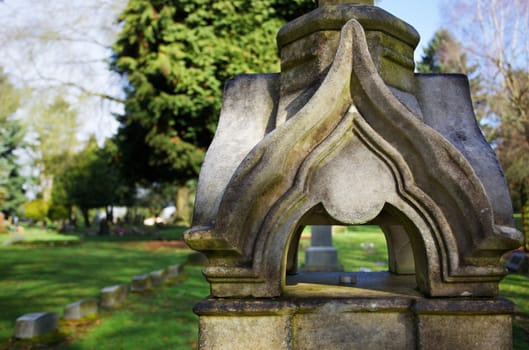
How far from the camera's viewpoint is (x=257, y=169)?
215 centimetres

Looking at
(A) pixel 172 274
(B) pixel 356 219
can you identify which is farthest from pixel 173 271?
(B) pixel 356 219

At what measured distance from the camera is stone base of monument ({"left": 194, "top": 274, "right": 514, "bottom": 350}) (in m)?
2.13

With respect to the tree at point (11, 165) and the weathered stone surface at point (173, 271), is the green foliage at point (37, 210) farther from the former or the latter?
the weathered stone surface at point (173, 271)

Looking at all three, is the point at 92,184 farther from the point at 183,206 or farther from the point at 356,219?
the point at 356,219

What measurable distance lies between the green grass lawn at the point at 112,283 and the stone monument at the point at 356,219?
3724mm

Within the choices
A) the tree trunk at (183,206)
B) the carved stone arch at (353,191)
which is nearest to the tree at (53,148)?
the tree trunk at (183,206)

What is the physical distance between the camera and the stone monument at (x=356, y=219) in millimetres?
2127

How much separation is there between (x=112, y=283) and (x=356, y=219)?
897 centimetres

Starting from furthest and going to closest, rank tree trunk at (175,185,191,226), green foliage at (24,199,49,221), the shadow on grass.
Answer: green foliage at (24,199,49,221) → tree trunk at (175,185,191,226) → the shadow on grass

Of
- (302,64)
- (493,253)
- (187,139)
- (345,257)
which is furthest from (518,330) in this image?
(187,139)

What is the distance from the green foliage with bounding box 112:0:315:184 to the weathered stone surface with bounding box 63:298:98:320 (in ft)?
30.7

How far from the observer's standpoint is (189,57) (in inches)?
592

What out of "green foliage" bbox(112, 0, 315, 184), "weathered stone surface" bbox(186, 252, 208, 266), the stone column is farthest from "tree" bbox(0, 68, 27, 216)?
the stone column

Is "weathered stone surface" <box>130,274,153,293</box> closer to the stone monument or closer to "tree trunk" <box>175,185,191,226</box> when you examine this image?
the stone monument
